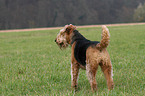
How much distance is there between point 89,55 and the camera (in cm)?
405

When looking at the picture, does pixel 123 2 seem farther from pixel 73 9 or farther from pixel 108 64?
pixel 108 64

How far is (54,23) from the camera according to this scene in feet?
231

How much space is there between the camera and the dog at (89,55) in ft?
13.0

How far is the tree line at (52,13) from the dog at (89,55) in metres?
61.1

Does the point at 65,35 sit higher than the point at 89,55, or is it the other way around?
the point at 65,35

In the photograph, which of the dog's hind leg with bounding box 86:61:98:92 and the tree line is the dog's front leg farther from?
the tree line

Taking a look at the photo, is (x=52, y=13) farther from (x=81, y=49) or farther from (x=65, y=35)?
(x=81, y=49)

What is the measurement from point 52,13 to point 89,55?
69.0m

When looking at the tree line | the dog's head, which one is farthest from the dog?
the tree line

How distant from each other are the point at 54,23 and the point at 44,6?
734 centimetres

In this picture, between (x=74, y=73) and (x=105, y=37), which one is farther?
(x=74, y=73)

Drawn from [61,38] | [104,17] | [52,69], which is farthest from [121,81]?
[104,17]

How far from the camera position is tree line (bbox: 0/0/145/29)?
6550 cm

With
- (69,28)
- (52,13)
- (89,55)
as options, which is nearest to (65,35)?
(69,28)
